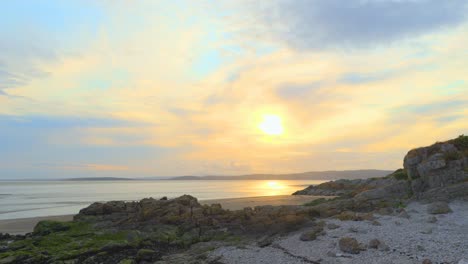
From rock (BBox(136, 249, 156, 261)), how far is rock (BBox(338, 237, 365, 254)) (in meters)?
9.99

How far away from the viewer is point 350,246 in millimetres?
16531

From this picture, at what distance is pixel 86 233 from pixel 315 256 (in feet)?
53.1

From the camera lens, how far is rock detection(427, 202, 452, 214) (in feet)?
75.0

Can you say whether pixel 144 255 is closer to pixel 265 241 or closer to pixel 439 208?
pixel 265 241

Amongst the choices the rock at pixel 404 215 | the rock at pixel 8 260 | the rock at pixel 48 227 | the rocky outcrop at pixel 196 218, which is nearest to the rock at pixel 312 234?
the rocky outcrop at pixel 196 218

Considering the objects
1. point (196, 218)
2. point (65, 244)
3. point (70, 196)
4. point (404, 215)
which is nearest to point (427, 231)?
point (404, 215)

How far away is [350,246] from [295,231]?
17.6ft

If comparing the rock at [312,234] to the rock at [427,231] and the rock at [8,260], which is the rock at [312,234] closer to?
the rock at [427,231]

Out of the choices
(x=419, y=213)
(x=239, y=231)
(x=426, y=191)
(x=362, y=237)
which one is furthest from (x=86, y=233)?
(x=426, y=191)

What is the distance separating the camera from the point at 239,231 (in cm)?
2384

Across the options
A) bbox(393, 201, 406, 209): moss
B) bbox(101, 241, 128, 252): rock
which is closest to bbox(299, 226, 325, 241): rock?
bbox(393, 201, 406, 209): moss

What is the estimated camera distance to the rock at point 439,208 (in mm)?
22859

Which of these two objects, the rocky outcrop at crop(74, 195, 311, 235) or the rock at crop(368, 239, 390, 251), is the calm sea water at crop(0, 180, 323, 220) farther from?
the rock at crop(368, 239, 390, 251)

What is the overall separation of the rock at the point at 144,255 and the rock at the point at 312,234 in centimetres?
829
